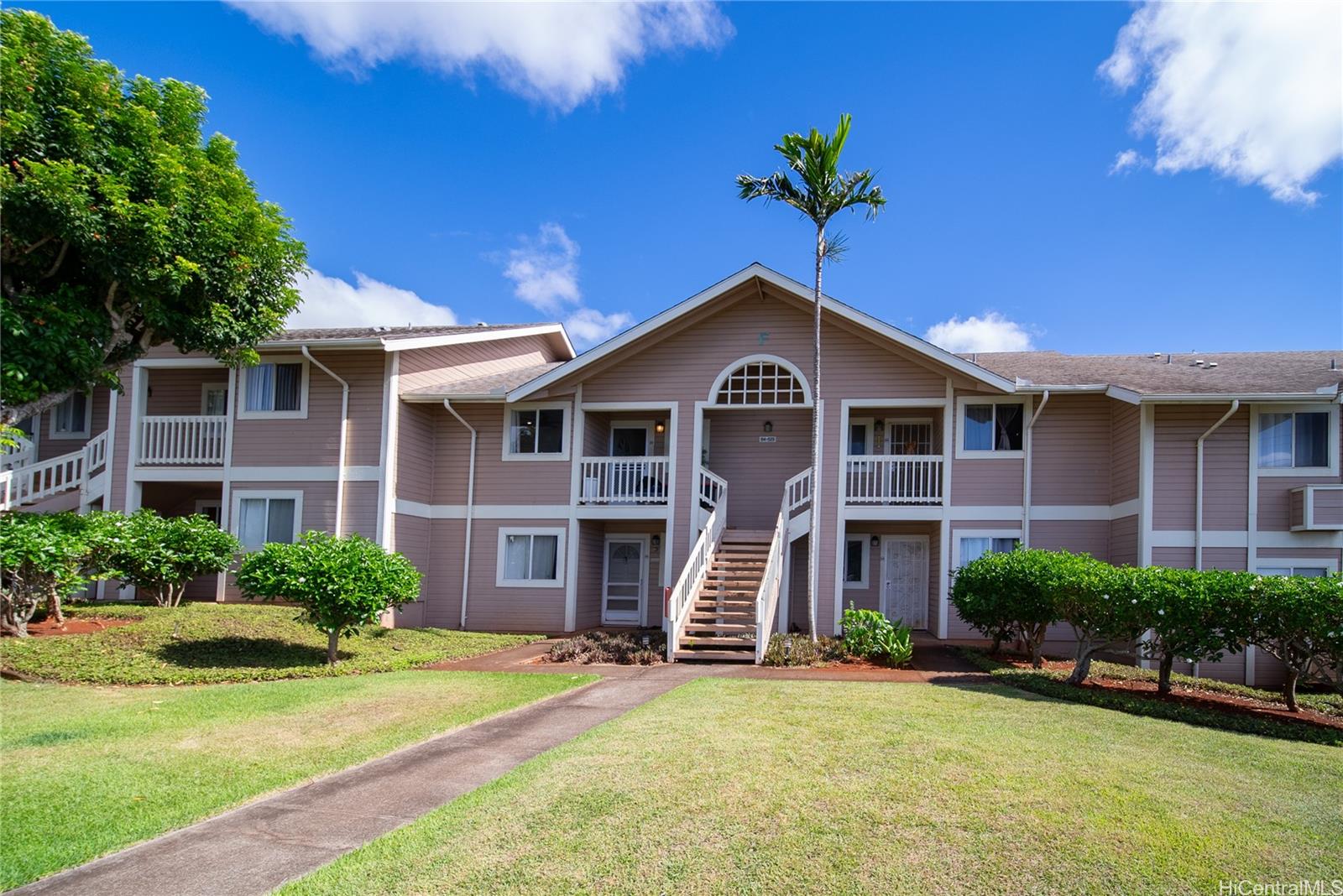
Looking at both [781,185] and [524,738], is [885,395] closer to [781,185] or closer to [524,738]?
[781,185]

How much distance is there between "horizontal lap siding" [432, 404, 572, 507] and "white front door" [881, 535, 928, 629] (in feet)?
25.0

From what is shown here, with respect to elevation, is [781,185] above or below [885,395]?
above

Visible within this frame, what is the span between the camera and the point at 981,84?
15469 mm

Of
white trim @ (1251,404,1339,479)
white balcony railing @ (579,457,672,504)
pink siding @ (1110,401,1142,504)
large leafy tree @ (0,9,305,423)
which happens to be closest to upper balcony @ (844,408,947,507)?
pink siding @ (1110,401,1142,504)

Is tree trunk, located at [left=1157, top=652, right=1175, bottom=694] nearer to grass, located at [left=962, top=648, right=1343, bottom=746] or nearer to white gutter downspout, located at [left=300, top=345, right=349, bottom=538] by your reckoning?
grass, located at [left=962, top=648, right=1343, bottom=746]

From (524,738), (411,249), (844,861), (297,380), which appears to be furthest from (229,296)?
(844,861)

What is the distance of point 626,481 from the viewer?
20.6 meters

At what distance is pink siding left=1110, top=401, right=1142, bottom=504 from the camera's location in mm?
17328

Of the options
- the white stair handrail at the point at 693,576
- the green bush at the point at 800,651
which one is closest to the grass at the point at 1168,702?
the green bush at the point at 800,651

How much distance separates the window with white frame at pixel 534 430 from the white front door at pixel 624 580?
2.93 m

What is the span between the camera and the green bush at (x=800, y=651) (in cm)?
1510

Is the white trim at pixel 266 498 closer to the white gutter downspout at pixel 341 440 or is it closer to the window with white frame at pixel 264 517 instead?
the window with white frame at pixel 264 517

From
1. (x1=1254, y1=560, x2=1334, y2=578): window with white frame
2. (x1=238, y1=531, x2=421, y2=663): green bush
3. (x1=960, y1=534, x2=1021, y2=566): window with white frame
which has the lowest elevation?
(x1=238, y1=531, x2=421, y2=663): green bush

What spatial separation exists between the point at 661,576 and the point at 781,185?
9503 millimetres
